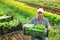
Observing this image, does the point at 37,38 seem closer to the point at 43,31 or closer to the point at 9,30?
the point at 43,31

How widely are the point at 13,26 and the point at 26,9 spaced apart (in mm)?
8543

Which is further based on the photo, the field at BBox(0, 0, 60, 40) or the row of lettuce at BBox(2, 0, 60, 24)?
the row of lettuce at BBox(2, 0, 60, 24)

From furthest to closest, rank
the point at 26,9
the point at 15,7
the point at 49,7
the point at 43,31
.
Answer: the point at 49,7 < the point at 15,7 < the point at 26,9 < the point at 43,31

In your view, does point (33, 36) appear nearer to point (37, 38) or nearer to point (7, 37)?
point (37, 38)

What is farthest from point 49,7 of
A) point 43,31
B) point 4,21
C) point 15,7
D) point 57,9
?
point 43,31

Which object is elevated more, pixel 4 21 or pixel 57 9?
pixel 4 21

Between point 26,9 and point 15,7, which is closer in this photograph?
point 26,9

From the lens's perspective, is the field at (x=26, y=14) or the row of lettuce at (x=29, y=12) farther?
the row of lettuce at (x=29, y=12)

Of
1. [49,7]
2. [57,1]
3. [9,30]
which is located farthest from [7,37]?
[57,1]

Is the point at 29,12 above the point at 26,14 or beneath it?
above

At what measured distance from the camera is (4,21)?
371 inches

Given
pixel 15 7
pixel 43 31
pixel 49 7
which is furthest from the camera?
pixel 49 7

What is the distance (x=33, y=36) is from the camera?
8047 mm

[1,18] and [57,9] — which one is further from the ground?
[1,18]
